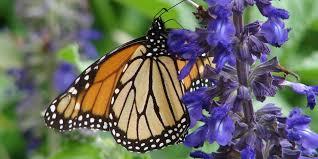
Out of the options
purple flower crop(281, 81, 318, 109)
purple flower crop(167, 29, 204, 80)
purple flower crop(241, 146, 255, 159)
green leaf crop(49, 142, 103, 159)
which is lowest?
green leaf crop(49, 142, 103, 159)

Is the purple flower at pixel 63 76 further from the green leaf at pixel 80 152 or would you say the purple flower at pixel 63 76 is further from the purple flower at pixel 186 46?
the purple flower at pixel 186 46

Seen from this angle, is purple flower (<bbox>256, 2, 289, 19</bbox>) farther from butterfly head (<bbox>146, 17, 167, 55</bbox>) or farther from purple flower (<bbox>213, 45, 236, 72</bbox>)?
butterfly head (<bbox>146, 17, 167, 55</bbox>)

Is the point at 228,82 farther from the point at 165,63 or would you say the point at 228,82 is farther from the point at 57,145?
the point at 57,145

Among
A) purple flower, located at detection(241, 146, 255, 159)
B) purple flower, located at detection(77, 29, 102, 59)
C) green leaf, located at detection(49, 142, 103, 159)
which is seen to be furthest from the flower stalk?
purple flower, located at detection(77, 29, 102, 59)

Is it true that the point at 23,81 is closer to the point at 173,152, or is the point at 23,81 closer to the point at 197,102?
the point at 173,152

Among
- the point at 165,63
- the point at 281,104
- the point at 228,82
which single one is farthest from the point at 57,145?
the point at 228,82

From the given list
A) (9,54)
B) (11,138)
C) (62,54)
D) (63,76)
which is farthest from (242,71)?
(11,138)
